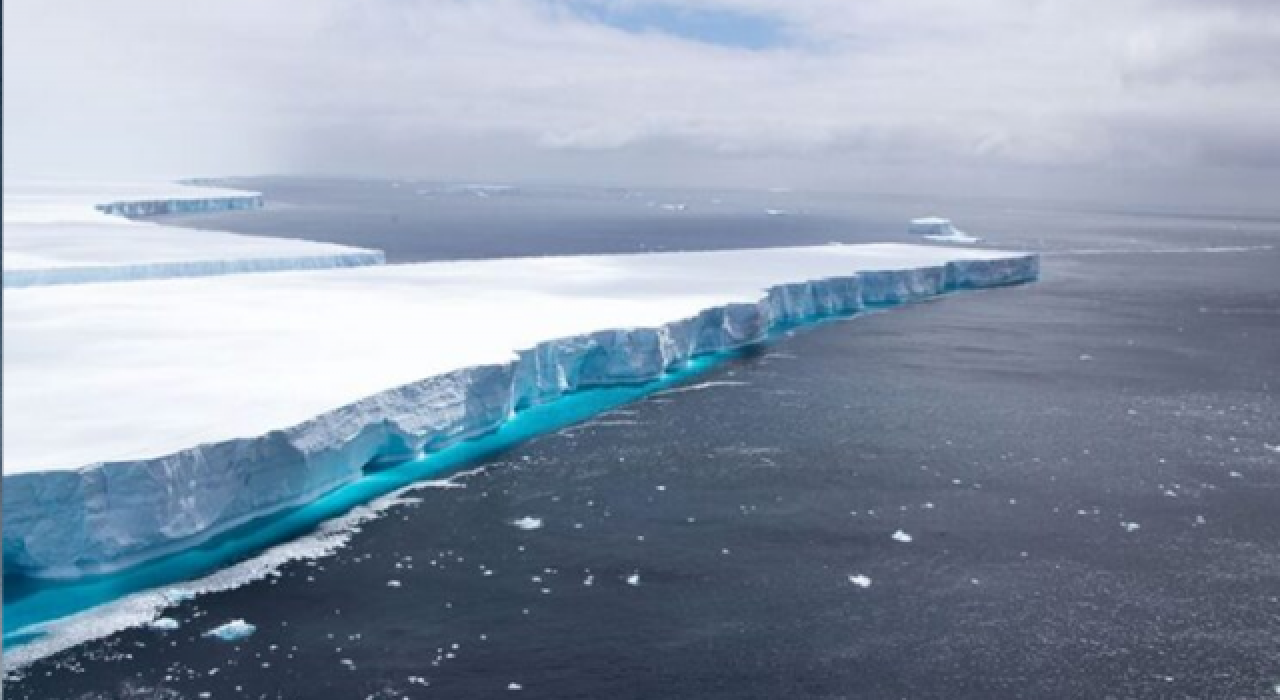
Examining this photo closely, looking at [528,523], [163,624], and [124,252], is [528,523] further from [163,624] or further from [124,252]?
[124,252]

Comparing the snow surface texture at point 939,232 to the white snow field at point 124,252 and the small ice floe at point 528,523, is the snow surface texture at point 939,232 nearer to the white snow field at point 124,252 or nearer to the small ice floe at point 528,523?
the white snow field at point 124,252

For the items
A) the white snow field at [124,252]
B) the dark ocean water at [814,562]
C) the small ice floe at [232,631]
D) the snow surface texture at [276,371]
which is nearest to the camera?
the dark ocean water at [814,562]

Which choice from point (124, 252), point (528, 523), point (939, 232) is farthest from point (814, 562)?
point (939, 232)

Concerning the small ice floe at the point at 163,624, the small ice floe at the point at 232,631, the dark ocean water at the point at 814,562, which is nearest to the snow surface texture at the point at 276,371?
the dark ocean water at the point at 814,562

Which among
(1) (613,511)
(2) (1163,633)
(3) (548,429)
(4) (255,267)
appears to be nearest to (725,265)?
(4) (255,267)

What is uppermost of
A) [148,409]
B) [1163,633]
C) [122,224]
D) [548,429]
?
[122,224]

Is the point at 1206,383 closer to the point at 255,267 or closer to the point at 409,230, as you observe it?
the point at 255,267
